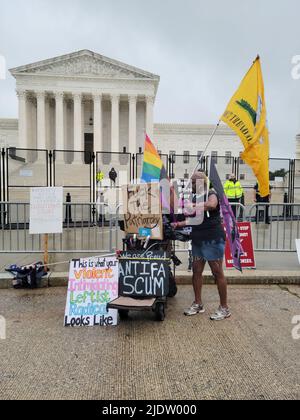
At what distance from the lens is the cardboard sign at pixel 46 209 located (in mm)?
6348

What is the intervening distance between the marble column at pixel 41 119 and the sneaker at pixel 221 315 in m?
60.0

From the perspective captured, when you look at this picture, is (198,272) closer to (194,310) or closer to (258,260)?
→ (194,310)

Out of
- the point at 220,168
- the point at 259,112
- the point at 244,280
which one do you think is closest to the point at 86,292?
the point at 244,280

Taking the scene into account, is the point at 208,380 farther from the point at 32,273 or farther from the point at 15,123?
the point at 15,123

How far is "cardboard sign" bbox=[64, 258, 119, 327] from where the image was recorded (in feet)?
14.2

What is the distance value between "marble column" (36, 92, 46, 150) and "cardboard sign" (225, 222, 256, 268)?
58107 millimetres

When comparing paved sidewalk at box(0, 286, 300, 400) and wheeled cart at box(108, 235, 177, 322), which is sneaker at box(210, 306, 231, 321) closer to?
paved sidewalk at box(0, 286, 300, 400)

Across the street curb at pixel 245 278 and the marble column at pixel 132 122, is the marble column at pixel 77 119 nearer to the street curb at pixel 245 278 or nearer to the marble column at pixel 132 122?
the marble column at pixel 132 122

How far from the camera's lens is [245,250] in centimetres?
677

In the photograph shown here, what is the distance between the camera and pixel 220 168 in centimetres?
1772
